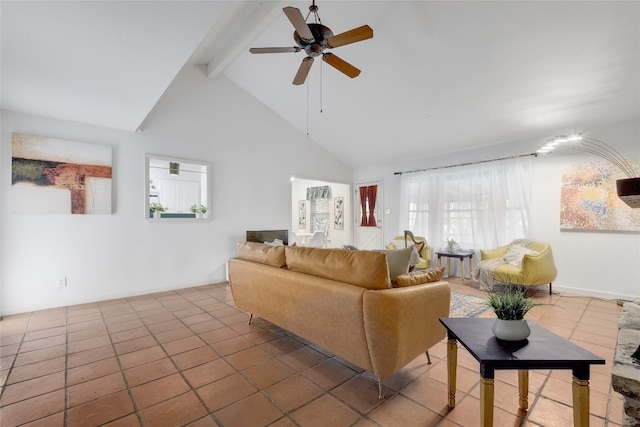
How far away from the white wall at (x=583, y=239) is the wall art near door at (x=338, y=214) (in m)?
3.89

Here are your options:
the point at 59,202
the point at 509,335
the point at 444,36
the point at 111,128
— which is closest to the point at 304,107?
the point at 444,36

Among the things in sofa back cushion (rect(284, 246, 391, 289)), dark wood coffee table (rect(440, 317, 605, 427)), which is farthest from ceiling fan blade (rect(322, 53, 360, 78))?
dark wood coffee table (rect(440, 317, 605, 427))

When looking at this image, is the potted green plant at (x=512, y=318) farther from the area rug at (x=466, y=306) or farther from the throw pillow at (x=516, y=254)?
the throw pillow at (x=516, y=254)

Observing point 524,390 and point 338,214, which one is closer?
point 524,390

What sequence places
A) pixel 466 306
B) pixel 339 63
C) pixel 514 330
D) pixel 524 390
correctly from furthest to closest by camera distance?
1. pixel 466 306
2. pixel 339 63
3. pixel 524 390
4. pixel 514 330

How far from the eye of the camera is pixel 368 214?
7039mm

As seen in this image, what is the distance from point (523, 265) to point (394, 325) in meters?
3.25

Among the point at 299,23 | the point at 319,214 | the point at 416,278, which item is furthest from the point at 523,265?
the point at 319,214

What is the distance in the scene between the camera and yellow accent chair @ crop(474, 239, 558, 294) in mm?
3855

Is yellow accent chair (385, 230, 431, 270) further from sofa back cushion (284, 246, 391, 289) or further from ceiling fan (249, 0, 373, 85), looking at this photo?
ceiling fan (249, 0, 373, 85)

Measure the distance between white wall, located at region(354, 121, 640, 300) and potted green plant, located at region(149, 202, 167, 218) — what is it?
5.72 m

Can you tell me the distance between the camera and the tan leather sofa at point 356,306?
67.1 inches

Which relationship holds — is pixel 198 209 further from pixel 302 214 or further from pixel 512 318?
pixel 302 214

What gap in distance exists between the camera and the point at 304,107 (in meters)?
5.37
